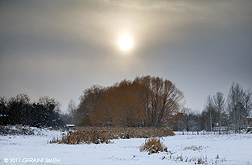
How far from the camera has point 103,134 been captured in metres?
17.1

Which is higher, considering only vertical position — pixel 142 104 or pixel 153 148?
pixel 142 104

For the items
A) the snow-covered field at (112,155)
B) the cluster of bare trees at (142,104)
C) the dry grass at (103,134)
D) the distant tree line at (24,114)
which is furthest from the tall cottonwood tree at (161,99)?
the snow-covered field at (112,155)

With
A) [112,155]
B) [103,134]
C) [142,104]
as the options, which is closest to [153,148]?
[112,155]

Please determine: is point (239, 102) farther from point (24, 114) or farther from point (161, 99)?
point (24, 114)

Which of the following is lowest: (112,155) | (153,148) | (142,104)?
(112,155)

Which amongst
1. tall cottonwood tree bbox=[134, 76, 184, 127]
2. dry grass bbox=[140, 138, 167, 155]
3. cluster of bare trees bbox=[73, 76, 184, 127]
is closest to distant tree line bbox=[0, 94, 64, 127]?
cluster of bare trees bbox=[73, 76, 184, 127]

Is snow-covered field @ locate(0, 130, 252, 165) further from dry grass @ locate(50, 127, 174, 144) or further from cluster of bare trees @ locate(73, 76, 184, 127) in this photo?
cluster of bare trees @ locate(73, 76, 184, 127)

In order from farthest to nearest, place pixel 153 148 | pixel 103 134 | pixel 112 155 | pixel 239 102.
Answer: pixel 239 102, pixel 103 134, pixel 153 148, pixel 112 155

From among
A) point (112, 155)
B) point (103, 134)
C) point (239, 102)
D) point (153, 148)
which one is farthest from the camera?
point (239, 102)

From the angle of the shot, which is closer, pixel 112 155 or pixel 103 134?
pixel 112 155

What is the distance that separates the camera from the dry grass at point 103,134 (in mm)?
15298

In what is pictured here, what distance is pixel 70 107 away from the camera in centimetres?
11631

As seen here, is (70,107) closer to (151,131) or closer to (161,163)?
(151,131)

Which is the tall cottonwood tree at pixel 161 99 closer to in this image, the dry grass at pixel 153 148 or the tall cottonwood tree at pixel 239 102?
the tall cottonwood tree at pixel 239 102
